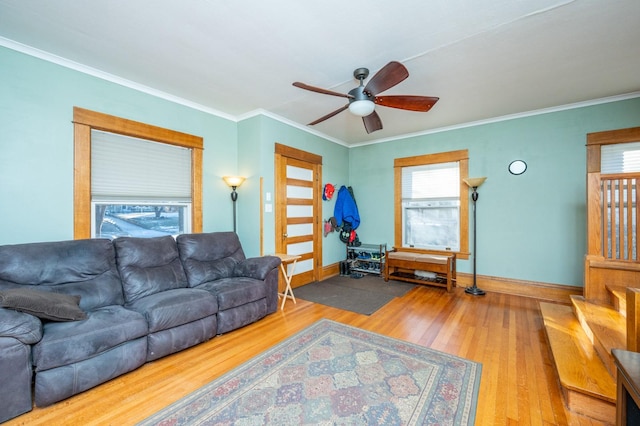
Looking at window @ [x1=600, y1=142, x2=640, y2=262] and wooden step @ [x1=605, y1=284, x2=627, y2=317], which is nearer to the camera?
wooden step @ [x1=605, y1=284, x2=627, y2=317]

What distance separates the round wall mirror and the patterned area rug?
317 centimetres

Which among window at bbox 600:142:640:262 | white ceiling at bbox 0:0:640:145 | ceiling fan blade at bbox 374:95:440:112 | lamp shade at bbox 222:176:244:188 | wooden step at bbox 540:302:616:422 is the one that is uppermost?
white ceiling at bbox 0:0:640:145

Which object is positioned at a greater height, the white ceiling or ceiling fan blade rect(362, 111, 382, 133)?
the white ceiling

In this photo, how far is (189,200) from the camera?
361 cm

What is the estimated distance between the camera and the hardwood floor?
167 centimetres

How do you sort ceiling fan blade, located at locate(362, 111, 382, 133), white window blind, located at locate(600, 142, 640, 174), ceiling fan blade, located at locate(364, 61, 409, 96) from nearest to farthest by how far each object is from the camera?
ceiling fan blade, located at locate(364, 61, 409, 96), ceiling fan blade, located at locate(362, 111, 382, 133), white window blind, located at locate(600, 142, 640, 174)

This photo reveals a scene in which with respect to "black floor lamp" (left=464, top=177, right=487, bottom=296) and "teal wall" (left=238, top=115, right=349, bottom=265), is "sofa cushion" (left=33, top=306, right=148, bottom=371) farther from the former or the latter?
"black floor lamp" (left=464, top=177, right=487, bottom=296)

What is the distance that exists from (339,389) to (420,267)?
2942 mm

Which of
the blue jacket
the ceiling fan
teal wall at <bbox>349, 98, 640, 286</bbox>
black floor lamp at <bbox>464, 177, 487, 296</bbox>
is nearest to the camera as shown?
the ceiling fan

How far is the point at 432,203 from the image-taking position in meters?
4.77

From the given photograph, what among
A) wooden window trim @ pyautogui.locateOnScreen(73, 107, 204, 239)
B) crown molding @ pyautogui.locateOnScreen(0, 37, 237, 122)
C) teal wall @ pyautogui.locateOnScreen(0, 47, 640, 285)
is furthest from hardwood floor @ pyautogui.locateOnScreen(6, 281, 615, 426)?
crown molding @ pyautogui.locateOnScreen(0, 37, 237, 122)

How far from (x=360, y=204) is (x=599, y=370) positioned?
4.13 meters

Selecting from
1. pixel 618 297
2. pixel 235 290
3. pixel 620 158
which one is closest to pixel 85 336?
pixel 235 290

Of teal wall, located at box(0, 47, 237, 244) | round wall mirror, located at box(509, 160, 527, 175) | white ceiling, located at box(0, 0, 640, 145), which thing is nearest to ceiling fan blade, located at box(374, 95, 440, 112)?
white ceiling, located at box(0, 0, 640, 145)
